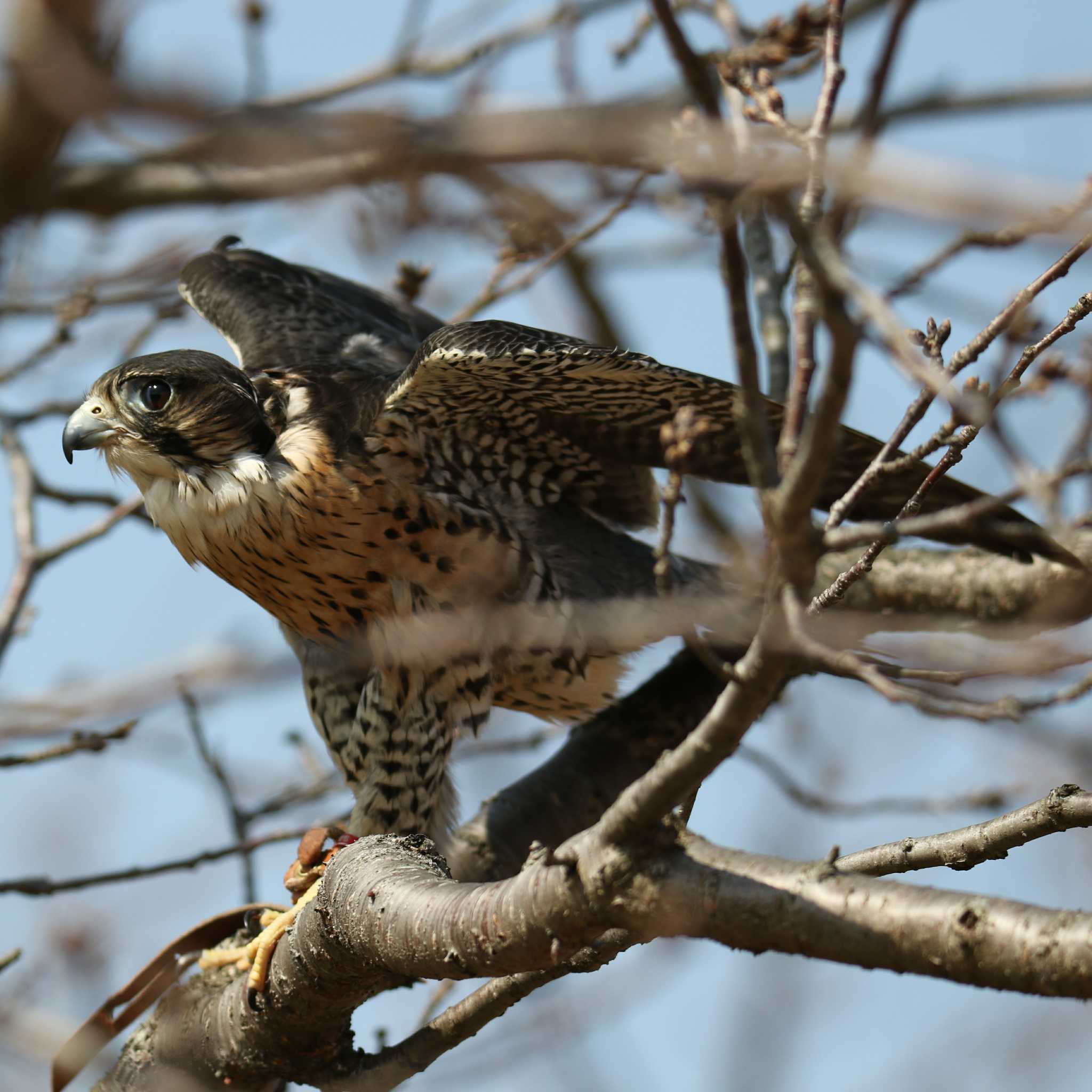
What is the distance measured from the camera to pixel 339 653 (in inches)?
169

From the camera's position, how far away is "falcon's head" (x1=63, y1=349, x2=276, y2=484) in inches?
159

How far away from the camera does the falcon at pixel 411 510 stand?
396 centimetres

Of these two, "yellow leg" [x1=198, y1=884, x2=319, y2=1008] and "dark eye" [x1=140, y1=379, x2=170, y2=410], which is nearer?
"yellow leg" [x1=198, y1=884, x2=319, y2=1008]

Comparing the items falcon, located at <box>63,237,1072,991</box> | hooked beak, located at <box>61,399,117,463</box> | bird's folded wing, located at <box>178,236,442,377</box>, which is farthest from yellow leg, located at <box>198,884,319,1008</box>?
bird's folded wing, located at <box>178,236,442,377</box>

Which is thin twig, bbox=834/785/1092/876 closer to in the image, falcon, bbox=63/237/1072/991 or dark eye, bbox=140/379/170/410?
falcon, bbox=63/237/1072/991

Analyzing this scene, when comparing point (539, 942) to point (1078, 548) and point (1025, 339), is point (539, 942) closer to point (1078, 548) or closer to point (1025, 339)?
point (1078, 548)

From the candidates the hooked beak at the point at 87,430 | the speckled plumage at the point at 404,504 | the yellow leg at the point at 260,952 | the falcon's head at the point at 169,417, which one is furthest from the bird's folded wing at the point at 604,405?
the yellow leg at the point at 260,952

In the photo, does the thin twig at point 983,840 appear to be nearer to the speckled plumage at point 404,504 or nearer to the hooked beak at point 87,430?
the speckled plumage at point 404,504

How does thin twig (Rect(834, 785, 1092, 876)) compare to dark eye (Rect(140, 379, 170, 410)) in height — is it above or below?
below

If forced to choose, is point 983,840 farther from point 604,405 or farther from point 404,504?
point 404,504

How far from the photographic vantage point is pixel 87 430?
4.04 meters

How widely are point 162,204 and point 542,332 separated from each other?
1314 millimetres

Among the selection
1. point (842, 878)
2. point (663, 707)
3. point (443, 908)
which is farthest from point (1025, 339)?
point (663, 707)

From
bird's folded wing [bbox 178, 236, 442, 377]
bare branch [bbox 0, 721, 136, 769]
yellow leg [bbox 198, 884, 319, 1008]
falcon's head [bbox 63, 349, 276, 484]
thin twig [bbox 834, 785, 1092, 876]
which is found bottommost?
thin twig [bbox 834, 785, 1092, 876]
